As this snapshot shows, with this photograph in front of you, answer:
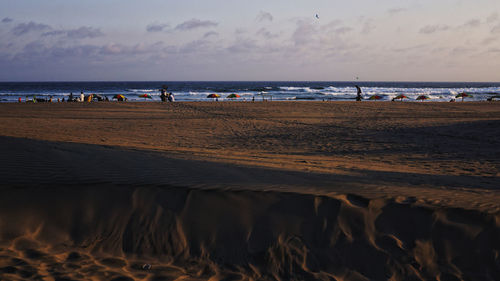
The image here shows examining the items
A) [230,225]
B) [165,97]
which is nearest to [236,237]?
[230,225]

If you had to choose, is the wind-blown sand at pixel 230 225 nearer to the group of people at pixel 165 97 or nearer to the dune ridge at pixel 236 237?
the dune ridge at pixel 236 237

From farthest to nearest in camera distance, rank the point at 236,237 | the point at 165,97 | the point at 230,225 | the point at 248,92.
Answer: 1. the point at 248,92
2. the point at 165,97
3. the point at 230,225
4. the point at 236,237

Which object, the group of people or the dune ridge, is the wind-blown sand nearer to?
the dune ridge

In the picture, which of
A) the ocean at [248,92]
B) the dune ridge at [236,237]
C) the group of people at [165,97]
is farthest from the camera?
the ocean at [248,92]

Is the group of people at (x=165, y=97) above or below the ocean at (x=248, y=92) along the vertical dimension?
below

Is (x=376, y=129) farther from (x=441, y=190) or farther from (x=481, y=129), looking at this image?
(x=441, y=190)

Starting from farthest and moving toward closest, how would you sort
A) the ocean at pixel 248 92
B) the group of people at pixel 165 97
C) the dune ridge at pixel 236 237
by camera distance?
the ocean at pixel 248 92 < the group of people at pixel 165 97 < the dune ridge at pixel 236 237

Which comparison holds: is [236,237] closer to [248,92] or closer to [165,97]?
[165,97]

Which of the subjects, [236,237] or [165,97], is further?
[165,97]

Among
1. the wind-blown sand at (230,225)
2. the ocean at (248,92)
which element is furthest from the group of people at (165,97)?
the wind-blown sand at (230,225)

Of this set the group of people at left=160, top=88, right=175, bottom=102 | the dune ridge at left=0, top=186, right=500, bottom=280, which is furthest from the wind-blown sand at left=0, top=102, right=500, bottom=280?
the group of people at left=160, top=88, right=175, bottom=102

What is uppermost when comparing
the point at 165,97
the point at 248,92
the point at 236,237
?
the point at 248,92

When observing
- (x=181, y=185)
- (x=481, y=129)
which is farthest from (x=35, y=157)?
(x=481, y=129)

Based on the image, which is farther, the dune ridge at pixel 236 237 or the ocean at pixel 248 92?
the ocean at pixel 248 92
